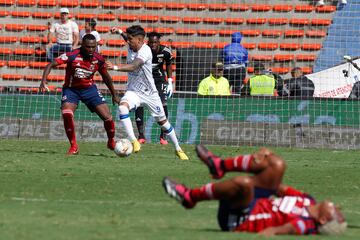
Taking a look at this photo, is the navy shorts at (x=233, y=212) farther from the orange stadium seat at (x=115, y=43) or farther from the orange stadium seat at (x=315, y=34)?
the orange stadium seat at (x=315, y=34)

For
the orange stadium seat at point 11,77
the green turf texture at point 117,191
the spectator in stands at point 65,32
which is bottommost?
the green turf texture at point 117,191

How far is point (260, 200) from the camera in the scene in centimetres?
866

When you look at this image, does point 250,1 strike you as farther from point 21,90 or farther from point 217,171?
point 217,171


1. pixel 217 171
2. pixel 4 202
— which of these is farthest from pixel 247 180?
pixel 4 202

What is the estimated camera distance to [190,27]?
29.0m

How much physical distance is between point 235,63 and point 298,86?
2.19m

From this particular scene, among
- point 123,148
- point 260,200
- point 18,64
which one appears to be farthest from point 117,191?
point 18,64

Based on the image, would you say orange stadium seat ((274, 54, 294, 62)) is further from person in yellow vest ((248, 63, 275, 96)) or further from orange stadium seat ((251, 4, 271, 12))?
person in yellow vest ((248, 63, 275, 96))

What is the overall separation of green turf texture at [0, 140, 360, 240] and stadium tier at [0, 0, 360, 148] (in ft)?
8.42

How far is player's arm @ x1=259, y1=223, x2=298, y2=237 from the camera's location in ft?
28.2

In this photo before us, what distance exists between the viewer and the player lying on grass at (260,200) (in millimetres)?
8398

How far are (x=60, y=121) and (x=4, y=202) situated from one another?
12.4 metres

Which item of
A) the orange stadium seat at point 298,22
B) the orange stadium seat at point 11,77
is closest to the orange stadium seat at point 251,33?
the orange stadium seat at point 298,22

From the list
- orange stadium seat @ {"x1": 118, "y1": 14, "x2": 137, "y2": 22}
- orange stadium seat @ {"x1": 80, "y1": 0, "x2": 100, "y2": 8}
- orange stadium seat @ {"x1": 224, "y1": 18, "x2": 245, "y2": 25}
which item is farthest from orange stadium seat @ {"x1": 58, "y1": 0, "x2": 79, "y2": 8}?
orange stadium seat @ {"x1": 224, "y1": 18, "x2": 245, "y2": 25}
